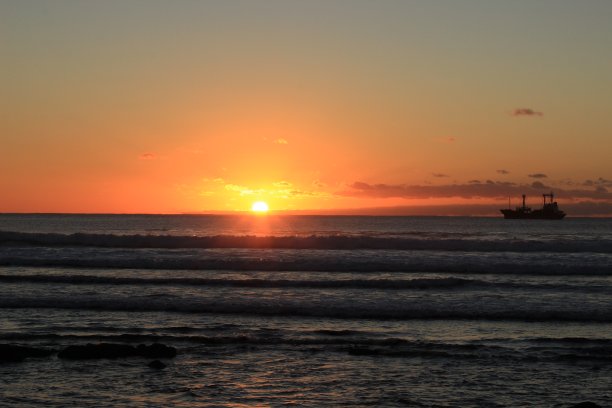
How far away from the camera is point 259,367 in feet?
47.1

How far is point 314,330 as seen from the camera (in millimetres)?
18562

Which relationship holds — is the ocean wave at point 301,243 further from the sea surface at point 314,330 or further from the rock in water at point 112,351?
the rock in water at point 112,351

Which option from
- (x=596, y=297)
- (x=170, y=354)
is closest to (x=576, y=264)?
(x=596, y=297)

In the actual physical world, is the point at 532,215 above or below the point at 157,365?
above

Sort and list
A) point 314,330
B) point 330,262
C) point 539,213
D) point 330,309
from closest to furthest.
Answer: point 314,330 < point 330,309 < point 330,262 < point 539,213

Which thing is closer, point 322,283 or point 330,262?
point 322,283

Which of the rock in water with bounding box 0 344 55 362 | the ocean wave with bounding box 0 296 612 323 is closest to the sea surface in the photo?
the ocean wave with bounding box 0 296 612 323

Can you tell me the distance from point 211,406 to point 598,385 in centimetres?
746

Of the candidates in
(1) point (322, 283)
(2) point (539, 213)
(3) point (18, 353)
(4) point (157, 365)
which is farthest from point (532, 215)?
(3) point (18, 353)

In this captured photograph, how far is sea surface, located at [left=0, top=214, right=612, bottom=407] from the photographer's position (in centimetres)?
1258

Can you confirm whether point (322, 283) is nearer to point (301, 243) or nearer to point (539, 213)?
point (301, 243)

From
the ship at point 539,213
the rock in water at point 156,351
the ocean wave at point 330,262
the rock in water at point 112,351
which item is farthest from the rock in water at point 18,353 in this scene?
the ship at point 539,213

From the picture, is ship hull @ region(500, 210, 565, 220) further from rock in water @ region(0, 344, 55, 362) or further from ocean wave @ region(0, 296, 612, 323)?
rock in water @ region(0, 344, 55, 362)

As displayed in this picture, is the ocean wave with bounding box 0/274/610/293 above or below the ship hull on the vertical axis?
below
